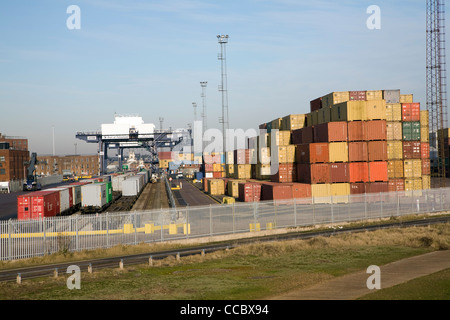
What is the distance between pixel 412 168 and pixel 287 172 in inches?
646

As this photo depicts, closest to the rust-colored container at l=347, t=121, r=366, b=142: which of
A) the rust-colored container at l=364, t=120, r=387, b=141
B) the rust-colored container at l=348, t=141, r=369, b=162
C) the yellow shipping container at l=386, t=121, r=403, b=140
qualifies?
the rust-colored container at l=364, t=120, r=387, b=141

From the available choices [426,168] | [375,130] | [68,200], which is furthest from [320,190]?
[68,200]

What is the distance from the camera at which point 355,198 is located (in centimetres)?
4138

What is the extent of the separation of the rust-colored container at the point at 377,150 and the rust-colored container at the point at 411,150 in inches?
216

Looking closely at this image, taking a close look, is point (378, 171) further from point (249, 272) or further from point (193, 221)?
point (249, 272)

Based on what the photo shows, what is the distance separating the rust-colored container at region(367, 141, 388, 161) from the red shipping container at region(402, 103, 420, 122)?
705 cm

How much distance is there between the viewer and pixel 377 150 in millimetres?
51750

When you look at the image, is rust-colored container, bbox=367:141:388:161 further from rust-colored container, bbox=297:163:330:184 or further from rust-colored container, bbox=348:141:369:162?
rust-colored container, bbox=297:163:330:184

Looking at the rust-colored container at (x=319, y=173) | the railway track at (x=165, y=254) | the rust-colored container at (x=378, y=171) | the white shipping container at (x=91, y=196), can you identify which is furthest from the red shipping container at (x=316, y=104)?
the white shipping container at (x=91, y=196)

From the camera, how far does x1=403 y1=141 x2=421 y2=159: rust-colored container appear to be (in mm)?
55344

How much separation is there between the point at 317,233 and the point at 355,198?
27.0 feet

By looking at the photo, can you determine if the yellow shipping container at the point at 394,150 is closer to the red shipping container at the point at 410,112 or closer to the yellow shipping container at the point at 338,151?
the red shipping container at the point at 410,112
